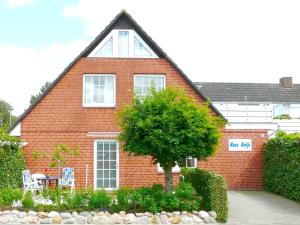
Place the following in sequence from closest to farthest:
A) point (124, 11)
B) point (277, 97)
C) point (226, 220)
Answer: point (226, 220) → point (124, 11) → point (277, 97)

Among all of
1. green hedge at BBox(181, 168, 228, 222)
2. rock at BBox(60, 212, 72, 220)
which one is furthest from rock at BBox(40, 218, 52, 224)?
green hedge at BBox(181, 168, 228, 222)

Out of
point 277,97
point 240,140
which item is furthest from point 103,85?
point 277,97

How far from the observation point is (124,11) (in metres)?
19.5

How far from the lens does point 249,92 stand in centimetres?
4619

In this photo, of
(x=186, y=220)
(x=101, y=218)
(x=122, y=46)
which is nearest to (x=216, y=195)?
(x=186, y=220)

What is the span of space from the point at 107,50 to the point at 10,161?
20.8 ft

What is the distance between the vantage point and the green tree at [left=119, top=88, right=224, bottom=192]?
41.9 feet

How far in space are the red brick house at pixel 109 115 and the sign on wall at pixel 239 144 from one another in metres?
0.08

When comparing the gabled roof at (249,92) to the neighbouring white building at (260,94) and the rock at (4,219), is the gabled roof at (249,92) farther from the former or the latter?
the rock at (4,219)

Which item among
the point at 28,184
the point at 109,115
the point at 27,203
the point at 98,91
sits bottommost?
the point at 27,203

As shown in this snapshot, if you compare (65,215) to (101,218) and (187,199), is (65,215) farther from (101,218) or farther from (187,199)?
(187,199)

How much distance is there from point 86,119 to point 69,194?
22.7ft

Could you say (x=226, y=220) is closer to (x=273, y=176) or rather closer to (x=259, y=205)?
(x=259, y=205)

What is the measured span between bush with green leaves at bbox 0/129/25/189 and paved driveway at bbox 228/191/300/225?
297 inches
